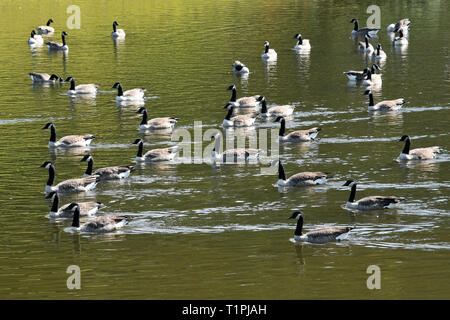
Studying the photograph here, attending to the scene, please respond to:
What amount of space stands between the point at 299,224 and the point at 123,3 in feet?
280

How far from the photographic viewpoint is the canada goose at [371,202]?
3256cm

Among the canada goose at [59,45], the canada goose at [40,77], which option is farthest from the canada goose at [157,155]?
the canada goose at [59,45]

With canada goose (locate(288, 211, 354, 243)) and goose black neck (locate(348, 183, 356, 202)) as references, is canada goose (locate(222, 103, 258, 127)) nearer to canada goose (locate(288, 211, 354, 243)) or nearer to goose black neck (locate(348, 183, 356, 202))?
goose black neck (locate(348, 183, 356, 202))

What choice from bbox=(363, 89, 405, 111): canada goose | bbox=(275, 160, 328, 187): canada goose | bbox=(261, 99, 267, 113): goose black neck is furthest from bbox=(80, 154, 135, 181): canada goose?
bbox=(363, 89, 405, 111): canada goose

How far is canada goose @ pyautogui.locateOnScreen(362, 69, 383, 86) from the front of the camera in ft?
189

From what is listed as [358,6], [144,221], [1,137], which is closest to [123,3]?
[358,6]

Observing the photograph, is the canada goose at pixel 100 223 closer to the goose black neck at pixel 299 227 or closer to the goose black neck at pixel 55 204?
the goose black neck at pixel 55 204

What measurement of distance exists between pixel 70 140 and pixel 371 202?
58.2 ft

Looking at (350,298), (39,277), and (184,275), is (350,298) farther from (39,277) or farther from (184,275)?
(39,277)

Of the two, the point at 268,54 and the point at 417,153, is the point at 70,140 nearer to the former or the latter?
the point at 417,153

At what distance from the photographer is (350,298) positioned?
2481cm

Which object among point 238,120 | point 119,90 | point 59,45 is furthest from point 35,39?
point 238,120

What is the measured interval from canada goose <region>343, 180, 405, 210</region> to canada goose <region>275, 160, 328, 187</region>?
3.23m

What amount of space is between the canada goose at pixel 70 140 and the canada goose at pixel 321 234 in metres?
17.5
